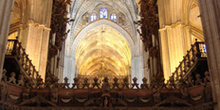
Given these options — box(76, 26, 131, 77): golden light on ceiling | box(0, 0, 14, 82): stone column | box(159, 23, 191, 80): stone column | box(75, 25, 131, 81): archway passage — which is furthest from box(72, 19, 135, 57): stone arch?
box(0, 0, 14, 82): stone column

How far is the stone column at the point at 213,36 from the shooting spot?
6496 millimetres

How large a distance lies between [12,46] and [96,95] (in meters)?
4.32

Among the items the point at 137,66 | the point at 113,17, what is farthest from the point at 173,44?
the point at 113,17

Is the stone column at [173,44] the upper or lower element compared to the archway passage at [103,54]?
lower

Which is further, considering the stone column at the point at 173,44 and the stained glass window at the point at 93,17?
the stained glass window at the point at 93,17

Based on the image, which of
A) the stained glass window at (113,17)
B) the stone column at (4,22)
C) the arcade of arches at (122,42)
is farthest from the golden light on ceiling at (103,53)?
the stone column at (4,22)

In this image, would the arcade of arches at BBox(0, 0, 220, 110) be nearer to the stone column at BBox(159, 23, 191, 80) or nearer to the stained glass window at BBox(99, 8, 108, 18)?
the stone column at BBox(159, 23, 191, 80)

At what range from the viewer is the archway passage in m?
33.3

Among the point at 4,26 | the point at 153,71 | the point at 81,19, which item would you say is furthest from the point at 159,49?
the point at 81,19

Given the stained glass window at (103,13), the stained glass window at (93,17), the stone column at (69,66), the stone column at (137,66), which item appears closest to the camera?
the stone column at (137,66)

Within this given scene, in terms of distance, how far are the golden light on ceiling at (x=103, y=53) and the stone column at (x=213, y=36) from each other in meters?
21.6

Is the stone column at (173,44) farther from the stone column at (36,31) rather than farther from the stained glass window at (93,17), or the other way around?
the stained glass window at (93,17)

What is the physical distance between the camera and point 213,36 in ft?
22.7

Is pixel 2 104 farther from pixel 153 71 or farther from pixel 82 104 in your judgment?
pixel 153 71
